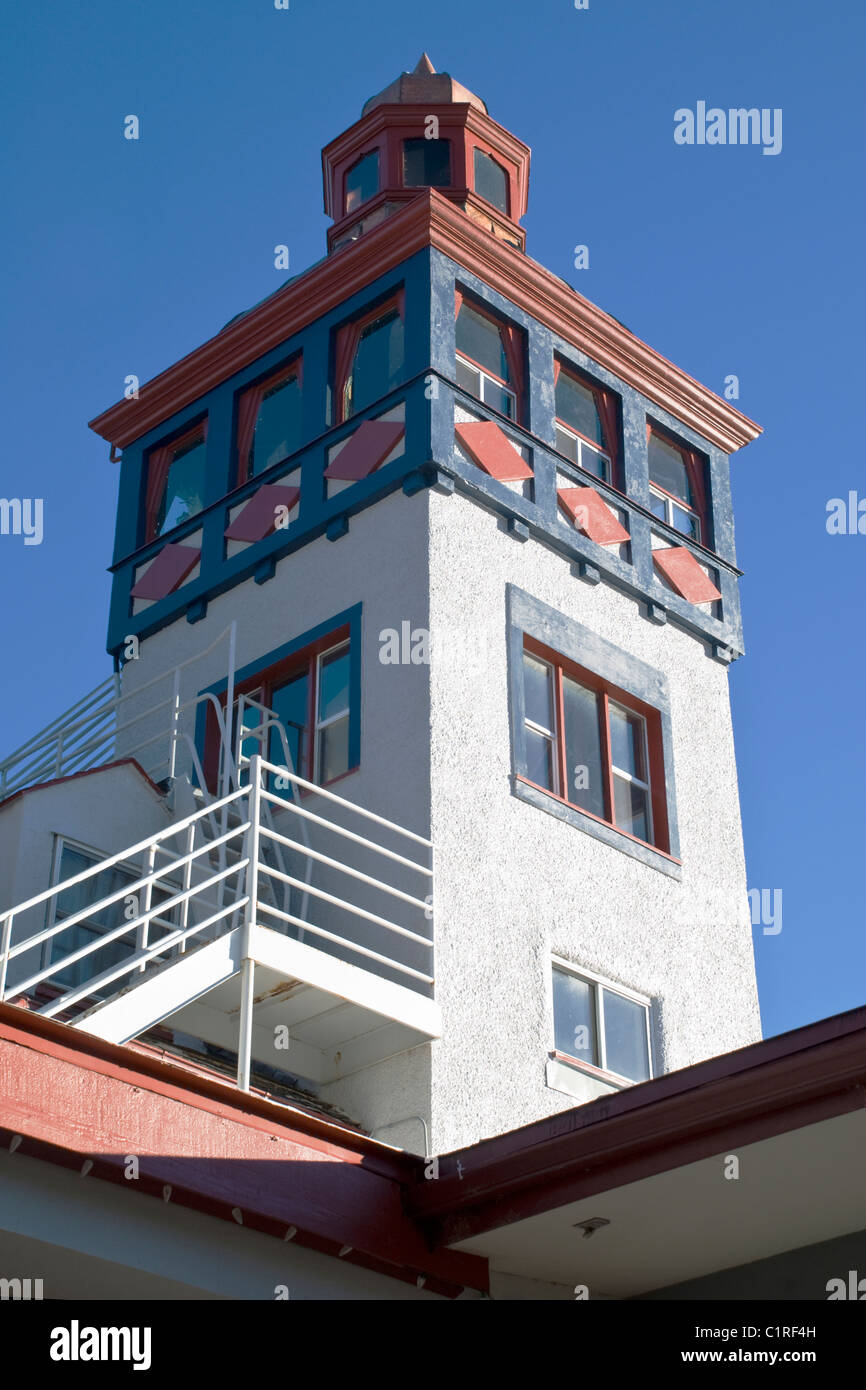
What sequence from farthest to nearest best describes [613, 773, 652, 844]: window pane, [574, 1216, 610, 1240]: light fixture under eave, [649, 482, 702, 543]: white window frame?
[649, 482, 702, 543]: white window frame
[613, 773, 652, 844]: window pane
[574, 1216, 610, 1240]: light fixture under eave

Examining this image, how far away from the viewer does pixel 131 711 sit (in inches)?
653

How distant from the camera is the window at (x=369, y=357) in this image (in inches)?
630

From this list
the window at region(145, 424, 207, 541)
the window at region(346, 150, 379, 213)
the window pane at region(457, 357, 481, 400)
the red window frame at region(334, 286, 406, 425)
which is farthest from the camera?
the window at region(346, 150, 379, 213)

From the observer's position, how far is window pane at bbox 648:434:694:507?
58.4 feet

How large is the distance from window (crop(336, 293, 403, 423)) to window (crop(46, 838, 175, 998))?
481cm

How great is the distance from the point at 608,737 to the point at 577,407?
12.1 ft

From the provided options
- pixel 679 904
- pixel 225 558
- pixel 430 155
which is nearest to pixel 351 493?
pixel 225 558

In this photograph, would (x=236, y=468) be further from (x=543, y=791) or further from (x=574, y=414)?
(x=543, y=791)

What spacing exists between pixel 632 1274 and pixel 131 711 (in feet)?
26.5

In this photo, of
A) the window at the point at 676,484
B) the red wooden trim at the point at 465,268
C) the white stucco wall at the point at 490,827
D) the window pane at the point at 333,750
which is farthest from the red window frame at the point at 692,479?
the window pane at the point at 333,750

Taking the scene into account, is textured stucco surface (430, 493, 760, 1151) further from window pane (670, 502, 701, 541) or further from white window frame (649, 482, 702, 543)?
window pane (670, 502, 701, 541)

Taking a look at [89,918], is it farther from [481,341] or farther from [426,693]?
[481,341]

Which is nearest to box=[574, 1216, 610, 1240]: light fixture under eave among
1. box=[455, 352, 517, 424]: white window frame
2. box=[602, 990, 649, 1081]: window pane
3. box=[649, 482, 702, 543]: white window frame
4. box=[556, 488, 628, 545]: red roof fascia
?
box=[602, 990, 649, 1081]: window pane

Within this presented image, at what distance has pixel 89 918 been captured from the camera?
13516mm
